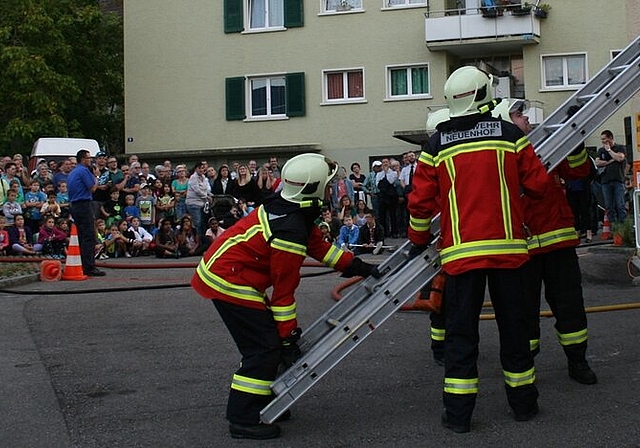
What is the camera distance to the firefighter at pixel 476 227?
518 cm

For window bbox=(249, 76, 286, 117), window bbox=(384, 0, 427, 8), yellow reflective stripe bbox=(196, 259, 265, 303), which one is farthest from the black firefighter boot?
window bbox=(249, 76, 286, 117)

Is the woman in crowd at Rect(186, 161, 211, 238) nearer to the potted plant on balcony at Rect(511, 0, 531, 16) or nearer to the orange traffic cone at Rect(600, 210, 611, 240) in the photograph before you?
the orange traffic cone at Rect(600, 210, 611, 240)

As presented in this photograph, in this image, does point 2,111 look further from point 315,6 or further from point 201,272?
point 201,272

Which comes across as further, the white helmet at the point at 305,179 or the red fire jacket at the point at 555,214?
the red fire jacket at the point at 555,214

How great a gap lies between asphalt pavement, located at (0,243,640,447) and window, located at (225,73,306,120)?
21155 mm

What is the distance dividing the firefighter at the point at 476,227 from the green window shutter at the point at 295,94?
2501 centimetres

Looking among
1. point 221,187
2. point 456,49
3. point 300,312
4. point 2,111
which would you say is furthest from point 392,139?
point 300,312

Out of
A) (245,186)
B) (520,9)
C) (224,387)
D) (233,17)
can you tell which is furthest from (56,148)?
(224,387)

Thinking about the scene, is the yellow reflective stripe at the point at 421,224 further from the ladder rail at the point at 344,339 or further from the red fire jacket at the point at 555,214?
the red fire jacket at the point at 555,214

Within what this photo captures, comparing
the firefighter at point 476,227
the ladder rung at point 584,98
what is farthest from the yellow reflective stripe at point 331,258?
the ladder rung at point 584,98

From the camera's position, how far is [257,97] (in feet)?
102

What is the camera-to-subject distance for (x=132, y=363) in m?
7.36

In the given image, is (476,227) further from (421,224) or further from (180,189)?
(180,189)

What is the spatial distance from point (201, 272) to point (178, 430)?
96 cm
